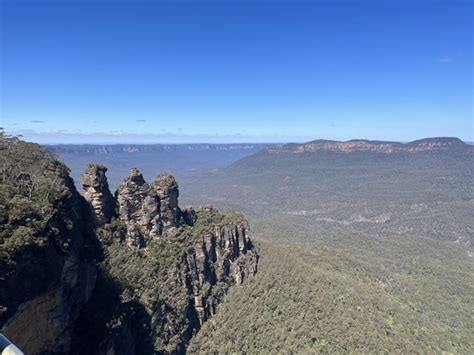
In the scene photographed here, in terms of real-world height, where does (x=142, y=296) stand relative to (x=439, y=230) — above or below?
above

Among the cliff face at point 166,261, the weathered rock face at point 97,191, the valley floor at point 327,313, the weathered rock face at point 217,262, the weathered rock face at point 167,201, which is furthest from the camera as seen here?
the weathered rock face at point 167,201

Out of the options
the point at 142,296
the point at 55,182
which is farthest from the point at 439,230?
the point at 55,182

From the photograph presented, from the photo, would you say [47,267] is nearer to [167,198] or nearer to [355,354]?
[167,198]

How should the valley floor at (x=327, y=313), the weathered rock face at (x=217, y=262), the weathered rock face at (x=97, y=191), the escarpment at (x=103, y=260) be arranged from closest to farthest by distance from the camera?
the escarpment at (x=103, y=260) → the valley floor at (x=327, y=313) → the weathered rock face at (x=97, y=191) → the weathered rock face at (x=217, y=262)

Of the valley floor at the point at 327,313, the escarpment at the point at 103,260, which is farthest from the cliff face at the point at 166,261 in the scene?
the valley floor at the point at 327,313

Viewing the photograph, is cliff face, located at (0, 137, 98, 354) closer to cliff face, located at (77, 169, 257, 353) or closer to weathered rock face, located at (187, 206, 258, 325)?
cliff face, located at (77, 169, 257, 353)

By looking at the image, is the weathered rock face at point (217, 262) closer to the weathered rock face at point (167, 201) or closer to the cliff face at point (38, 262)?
the weathered rock face at point (167, 201)
